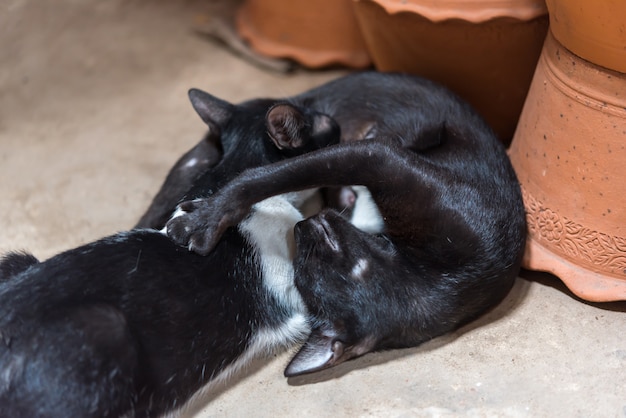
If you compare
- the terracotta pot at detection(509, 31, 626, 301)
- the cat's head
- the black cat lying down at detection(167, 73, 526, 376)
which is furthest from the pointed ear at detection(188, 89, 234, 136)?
the terracotta pot at detection(509, 31, 626, 301)

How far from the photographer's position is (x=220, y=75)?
3.77 meters

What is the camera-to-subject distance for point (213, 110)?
269cm

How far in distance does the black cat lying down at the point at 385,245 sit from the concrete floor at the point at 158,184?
0.11 meters

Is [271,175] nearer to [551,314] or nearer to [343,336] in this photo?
[343,336]

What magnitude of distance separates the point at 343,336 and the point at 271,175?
0.51 meters

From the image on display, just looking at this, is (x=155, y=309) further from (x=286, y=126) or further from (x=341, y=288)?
(x=286, y=126)

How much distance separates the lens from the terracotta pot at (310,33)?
3.65 meters

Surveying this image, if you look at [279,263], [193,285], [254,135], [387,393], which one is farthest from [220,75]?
[387,393]

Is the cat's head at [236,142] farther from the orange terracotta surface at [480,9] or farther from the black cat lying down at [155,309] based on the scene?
the orange terracotta surface at [480,9]

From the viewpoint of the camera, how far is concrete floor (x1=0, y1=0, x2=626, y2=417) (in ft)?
7.16

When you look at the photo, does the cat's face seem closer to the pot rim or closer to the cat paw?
the cat paw

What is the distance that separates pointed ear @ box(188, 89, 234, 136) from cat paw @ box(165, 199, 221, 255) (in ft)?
1.59

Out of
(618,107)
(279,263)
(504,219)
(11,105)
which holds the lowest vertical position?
(11,105)

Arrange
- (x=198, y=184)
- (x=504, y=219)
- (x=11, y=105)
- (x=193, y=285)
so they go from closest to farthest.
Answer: (x=193, y=285)
(x=504, y=219)
(x=198, y=184)
(x=11, y=105)
